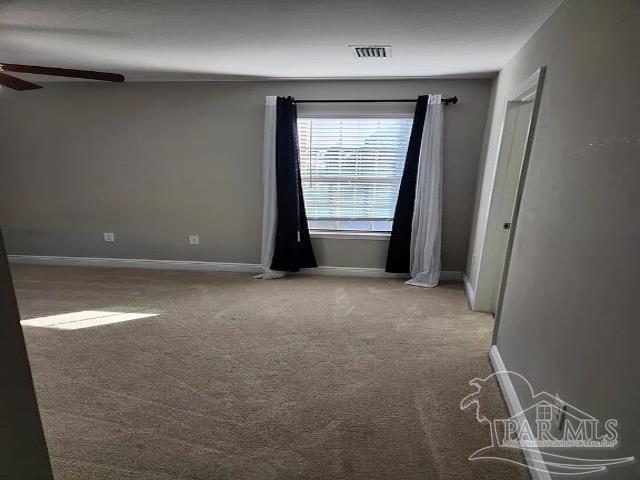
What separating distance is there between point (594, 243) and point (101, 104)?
4.78 metres

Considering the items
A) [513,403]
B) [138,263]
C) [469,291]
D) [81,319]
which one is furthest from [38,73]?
[469,291]

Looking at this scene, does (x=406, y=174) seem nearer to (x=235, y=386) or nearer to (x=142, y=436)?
(x=235, y=386)

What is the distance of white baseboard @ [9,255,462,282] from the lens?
417 centimetres

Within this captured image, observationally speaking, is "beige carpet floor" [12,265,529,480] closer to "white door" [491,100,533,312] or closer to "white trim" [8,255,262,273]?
"white trim" [8,255,262,273]

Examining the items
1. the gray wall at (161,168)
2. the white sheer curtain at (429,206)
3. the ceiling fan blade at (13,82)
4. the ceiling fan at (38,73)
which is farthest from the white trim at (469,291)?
the ceiling fan blade at (13,82)

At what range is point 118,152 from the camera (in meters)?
4.19

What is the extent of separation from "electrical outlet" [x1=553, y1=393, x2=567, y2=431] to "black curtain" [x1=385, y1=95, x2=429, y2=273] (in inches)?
101

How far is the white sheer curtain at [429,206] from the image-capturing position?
3623 millimetres

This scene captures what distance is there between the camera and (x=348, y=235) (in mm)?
4113

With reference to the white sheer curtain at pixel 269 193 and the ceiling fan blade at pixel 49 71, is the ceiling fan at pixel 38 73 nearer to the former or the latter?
the ceiling fan blade at pixel 49 71

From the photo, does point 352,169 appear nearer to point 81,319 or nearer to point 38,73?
point 38,73

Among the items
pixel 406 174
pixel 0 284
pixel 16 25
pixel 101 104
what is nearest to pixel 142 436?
pixel 0 284

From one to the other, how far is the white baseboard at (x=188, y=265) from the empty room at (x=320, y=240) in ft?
0.09

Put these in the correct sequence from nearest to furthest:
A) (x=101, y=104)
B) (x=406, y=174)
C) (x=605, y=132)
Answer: (x=605, y=132), (x=406, y=174), (x=101, y=104)
